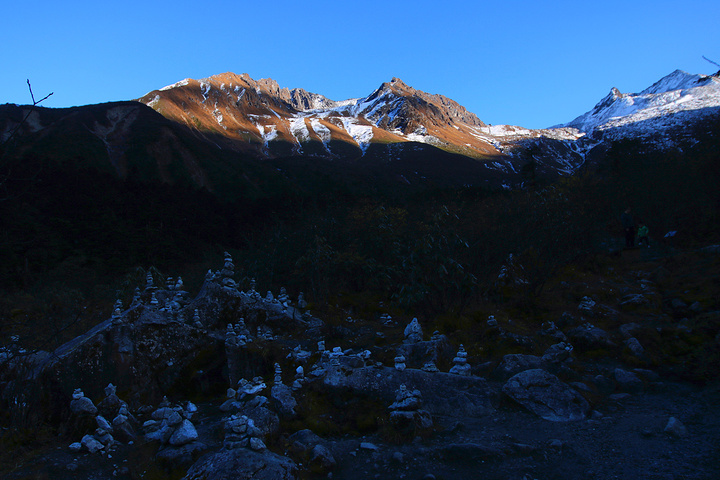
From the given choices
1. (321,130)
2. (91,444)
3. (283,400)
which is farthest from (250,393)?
(321,130)

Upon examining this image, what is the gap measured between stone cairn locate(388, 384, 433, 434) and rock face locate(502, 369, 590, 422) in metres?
1.56

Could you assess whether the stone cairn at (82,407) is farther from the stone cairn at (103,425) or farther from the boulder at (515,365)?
the boulder at (515,365)

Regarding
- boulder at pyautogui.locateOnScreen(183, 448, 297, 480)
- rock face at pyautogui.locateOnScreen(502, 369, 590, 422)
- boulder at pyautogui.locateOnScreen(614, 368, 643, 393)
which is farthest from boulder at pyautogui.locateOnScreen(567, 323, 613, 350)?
boulder at pyautogui.locateOnScreen(183, 448, 297, 480)

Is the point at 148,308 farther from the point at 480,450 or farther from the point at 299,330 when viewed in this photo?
the point at 480,450

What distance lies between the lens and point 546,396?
648 centimetres

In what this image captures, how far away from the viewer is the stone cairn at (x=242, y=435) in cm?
495

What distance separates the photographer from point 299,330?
36.5 feet

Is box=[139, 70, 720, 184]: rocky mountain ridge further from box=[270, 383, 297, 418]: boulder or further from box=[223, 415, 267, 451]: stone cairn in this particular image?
box=[223, 415, 267, 451]: stone cairn

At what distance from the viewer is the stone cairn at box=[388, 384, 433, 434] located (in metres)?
5.84

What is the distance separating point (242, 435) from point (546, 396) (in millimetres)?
4429

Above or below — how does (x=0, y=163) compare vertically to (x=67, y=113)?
below

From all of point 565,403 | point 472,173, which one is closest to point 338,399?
point 565,403

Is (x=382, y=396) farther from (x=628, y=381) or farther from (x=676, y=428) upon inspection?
(x=628, y=381)

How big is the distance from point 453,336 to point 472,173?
358 ft
